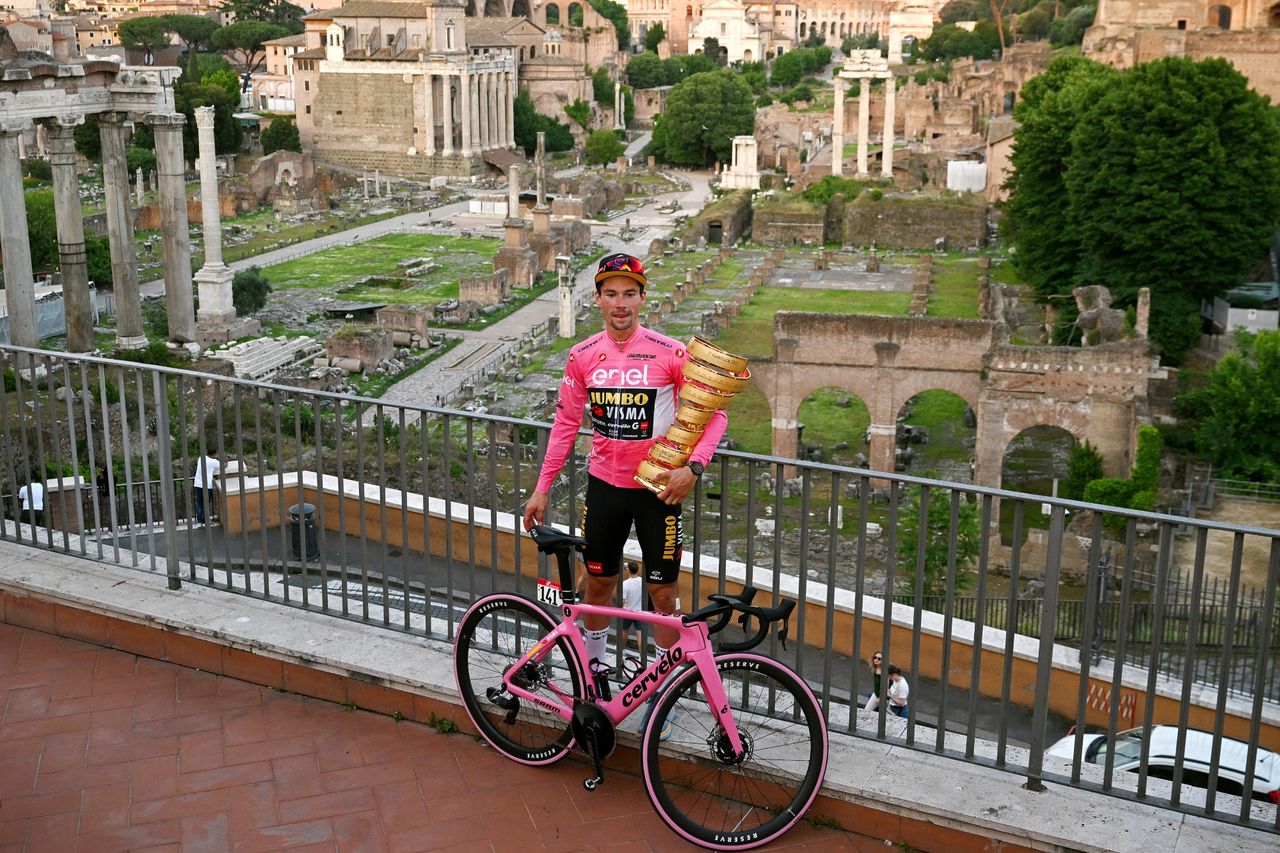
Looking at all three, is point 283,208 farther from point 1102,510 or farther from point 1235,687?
point 1102,510

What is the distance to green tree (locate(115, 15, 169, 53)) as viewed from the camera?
230 ft

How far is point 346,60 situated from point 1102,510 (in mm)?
60325

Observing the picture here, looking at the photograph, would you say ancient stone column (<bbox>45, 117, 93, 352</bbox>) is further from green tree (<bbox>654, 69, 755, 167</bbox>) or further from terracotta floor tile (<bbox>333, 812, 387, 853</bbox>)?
green tree (<bbox>654, 69, 755, 167</bbox>)

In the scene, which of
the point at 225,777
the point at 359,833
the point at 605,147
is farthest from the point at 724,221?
the point at 359,833

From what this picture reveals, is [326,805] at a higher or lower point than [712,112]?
lower

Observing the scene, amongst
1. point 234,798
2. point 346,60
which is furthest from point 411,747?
point 346,60

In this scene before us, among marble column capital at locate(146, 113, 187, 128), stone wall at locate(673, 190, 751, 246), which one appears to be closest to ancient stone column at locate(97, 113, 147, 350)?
marble column capital at locate(146, 113, 187, 128)

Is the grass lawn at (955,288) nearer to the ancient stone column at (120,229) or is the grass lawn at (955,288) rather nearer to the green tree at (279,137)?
the ancient stone column at (120,229)

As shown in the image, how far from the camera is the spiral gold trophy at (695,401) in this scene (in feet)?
12.0

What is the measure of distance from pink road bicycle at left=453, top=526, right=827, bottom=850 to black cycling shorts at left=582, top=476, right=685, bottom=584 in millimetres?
107

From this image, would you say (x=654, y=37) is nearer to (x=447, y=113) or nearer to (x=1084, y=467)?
(x=447, y=113)

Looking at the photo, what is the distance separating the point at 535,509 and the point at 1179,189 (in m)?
22.3

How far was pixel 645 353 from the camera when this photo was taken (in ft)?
12.6

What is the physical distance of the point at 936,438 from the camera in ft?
69.4
